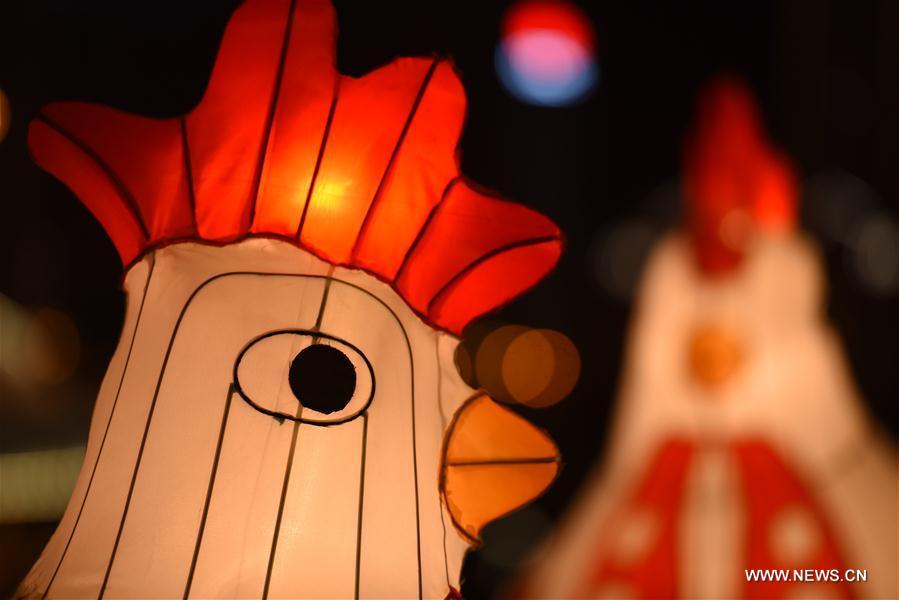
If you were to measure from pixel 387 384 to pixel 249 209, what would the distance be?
26 centimetres

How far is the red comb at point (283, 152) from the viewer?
1124 mm

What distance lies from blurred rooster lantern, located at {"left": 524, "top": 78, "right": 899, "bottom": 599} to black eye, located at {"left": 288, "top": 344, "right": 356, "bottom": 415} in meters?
0.85

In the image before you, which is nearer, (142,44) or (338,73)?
(338,73)

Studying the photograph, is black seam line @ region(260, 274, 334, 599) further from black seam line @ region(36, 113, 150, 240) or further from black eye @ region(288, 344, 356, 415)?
black seam line @ region(36, 113, 150, 240)

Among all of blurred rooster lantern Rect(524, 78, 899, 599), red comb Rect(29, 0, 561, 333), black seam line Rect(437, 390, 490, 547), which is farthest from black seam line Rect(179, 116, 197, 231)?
blurred rooster lantern Rect(524, 78, 899, 599)

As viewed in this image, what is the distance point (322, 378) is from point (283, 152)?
0.91 ft

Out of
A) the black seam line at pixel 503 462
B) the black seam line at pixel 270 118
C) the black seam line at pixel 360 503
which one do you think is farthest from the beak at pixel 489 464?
the black seam line at pixel 270 118

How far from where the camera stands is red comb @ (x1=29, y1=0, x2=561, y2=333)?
3.69ft

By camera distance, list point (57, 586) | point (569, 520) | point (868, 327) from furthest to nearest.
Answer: point (868, 327), point (569, 520), point (57, 586)

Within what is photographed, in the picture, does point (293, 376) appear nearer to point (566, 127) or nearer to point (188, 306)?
point (188, 306)

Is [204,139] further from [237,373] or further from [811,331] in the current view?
[811,331]

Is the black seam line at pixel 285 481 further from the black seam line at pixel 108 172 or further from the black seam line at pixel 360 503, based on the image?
the black seam line at pixel 108 172

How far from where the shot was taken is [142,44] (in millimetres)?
1984

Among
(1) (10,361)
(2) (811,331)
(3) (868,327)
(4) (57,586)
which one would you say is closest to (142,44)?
(1) (10,361)
